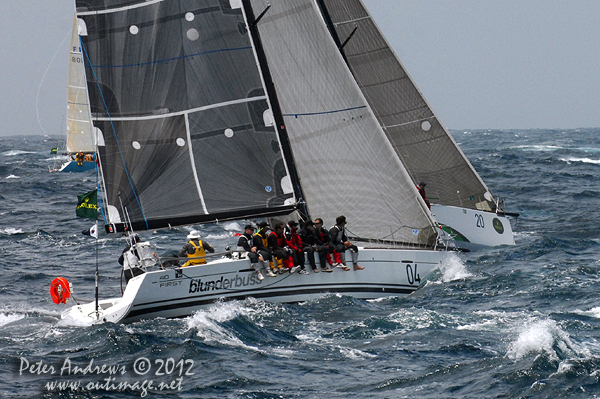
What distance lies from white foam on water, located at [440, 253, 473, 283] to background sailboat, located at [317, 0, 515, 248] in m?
6.04

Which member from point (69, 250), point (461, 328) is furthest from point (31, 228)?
point (461, 328)

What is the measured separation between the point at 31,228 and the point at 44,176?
2576cm

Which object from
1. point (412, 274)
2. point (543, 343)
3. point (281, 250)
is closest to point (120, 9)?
point (281, 250)

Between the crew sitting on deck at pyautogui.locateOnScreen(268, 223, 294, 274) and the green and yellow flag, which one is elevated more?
the green and yellow flag

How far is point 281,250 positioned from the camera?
58.6ft

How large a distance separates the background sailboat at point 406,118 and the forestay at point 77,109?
28.7 metres

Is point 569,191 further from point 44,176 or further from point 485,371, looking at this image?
point 44,176

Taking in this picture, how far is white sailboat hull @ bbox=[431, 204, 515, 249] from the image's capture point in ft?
87.0

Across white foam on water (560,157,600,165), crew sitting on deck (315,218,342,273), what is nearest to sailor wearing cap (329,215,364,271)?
crew sitting on deck (315,218,342,273)

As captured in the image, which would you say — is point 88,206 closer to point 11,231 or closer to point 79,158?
point 11,231

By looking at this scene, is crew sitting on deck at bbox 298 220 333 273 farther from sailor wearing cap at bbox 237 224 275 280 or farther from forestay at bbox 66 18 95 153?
forestay at bbox 66 18 95 153

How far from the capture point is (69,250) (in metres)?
28.0

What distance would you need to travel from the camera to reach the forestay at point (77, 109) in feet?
171

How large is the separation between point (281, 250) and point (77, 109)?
4464 centimetres
